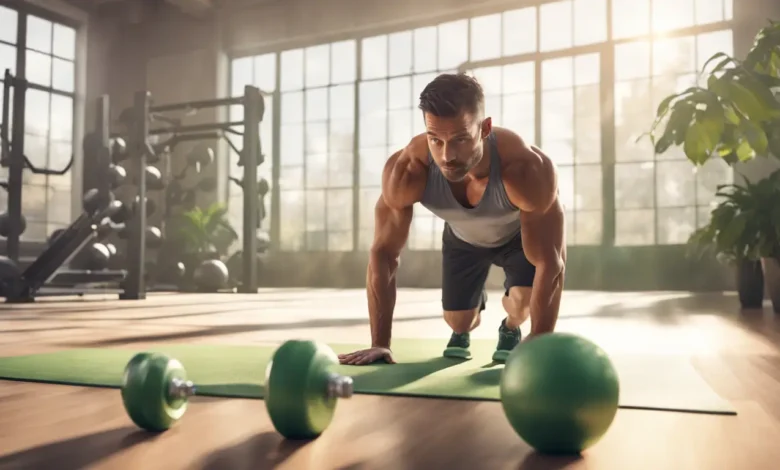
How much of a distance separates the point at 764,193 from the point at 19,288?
5.22m

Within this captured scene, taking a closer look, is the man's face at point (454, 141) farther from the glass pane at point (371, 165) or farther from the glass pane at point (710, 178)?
the glass pane at point (371, 165)

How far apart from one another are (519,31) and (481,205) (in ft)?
24.4

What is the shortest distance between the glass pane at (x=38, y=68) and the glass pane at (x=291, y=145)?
3160 millimetres

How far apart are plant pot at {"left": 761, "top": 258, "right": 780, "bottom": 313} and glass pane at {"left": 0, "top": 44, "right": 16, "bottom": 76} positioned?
28.5 feet

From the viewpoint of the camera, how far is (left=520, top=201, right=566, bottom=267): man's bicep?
177 cm

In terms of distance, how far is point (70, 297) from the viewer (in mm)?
6570

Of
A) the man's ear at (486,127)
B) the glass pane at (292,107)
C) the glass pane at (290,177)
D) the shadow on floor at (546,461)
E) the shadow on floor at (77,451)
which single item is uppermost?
the glass pane at (292,107)

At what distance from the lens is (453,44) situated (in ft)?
30.2

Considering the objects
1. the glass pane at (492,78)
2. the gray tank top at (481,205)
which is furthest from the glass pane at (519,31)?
the gray tank top at (481,205)

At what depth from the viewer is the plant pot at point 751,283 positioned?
4486 millimetres

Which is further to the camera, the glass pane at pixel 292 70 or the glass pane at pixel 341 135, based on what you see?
the glass pane at pixel 292 70

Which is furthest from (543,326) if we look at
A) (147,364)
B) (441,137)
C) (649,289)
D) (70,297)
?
(649,289)

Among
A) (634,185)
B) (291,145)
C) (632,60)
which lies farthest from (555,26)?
(291,145)

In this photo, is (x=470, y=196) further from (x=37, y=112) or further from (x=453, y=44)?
(x=37, y=112)
